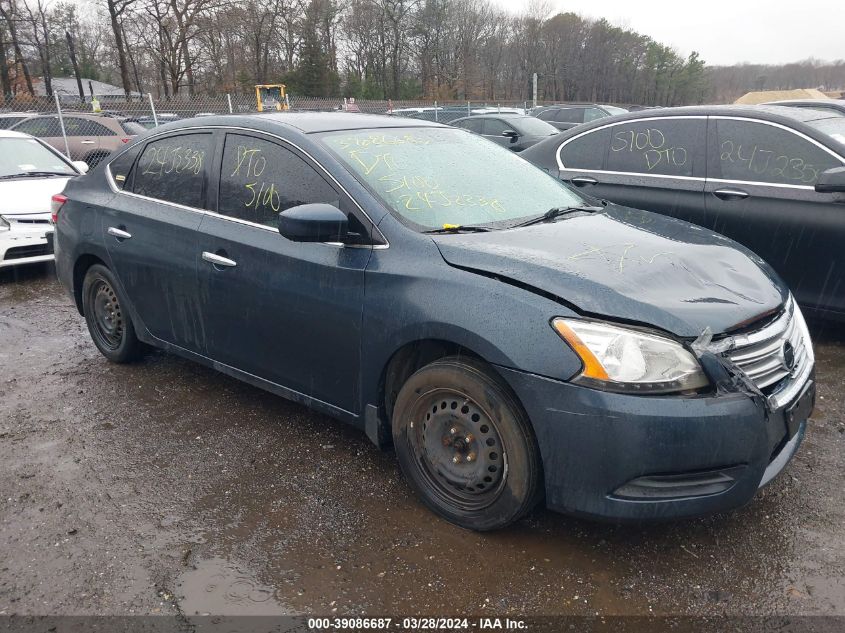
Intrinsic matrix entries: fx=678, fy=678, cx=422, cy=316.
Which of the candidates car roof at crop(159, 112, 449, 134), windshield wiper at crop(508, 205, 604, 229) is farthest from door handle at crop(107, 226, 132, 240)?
windshield wiper at crop(508, 205, 604, 229)

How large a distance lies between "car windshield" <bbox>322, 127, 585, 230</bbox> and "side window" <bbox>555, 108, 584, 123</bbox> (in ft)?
57.0

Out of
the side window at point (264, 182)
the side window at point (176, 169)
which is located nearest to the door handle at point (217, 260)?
the side window at point (264, 182)

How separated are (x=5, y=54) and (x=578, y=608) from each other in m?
55.1

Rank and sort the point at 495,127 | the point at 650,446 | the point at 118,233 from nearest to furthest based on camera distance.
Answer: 1. the point at 650,446
2. the point at 118,233
3. the point at 495,127

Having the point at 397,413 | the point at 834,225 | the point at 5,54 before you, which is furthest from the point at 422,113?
the point at 5,54

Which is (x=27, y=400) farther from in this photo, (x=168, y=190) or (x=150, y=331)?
(x=168, y=190)

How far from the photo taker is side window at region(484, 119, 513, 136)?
581 inches

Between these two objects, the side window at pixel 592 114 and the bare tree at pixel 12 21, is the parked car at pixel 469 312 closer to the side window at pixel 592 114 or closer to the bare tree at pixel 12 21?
the side window at pixel 592 114

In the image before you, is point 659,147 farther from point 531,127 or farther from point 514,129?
point 531,127

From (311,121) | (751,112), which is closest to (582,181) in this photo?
(751,112)

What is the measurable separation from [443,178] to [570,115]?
60.9 ft

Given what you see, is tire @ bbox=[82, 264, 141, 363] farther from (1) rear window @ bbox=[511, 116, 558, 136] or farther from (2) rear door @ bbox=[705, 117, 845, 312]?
(1) rear window @ bbox=[511, 116, 558, 136]

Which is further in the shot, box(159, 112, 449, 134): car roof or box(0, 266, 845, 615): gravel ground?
box(159, 112, 449, 134): car roof

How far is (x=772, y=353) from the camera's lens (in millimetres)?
2582
